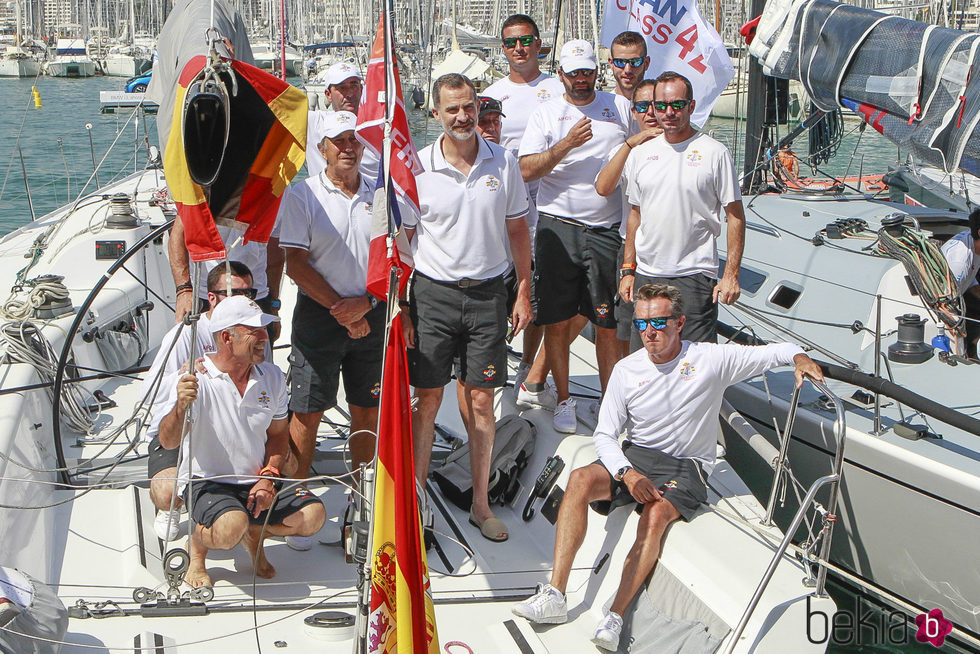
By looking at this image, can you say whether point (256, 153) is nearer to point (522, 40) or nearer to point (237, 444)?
point (237, 444)

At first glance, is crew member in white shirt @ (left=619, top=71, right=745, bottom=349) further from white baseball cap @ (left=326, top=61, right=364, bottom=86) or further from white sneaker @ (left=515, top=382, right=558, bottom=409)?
white baseball cap @ (left=326, top=61, right=364, bottom=86)

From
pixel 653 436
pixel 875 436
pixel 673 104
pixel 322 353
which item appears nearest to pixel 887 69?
pixel 673 104

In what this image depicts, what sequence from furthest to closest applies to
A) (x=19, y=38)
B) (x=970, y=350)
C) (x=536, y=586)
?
1. (x=19, y=38)
2. (x=970, y=350)
3. (x=536, y=586)

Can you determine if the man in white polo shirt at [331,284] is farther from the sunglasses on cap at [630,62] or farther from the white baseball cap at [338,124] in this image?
the sunglasses on cap at [630,62]

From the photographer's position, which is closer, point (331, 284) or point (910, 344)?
point (331, 284)

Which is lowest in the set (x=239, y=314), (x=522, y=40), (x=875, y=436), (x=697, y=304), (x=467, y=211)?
(x=875, y=436)

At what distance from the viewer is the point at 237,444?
12.4 feet

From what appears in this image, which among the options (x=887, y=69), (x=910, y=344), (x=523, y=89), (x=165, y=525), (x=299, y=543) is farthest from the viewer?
(x=887, y=69)

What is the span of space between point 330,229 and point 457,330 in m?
0.67

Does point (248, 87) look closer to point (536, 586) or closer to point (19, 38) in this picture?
point (536, 586)

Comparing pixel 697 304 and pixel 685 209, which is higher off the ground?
pixel 685 209

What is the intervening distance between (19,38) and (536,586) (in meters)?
50.1

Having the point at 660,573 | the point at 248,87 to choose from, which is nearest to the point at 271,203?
the point at 248,87

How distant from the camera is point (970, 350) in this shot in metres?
5.35
